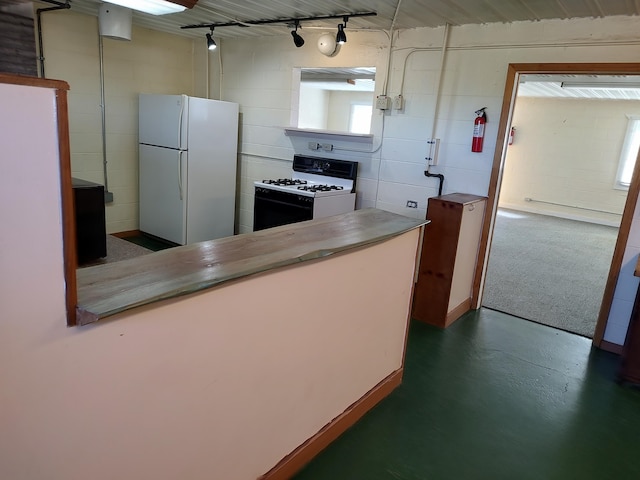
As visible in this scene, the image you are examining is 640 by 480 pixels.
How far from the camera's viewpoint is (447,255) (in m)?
3.34

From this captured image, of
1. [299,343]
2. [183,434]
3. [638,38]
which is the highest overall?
[638,38]

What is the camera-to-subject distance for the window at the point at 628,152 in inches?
309

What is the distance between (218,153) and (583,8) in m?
3.42

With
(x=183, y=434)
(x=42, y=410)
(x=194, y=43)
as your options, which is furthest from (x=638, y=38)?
(x=194, y=43)

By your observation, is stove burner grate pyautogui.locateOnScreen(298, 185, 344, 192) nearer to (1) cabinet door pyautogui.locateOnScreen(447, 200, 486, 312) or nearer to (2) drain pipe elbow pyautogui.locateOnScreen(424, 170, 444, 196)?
(2) drain pipe elbow pyautogui.locateOnScreen(424, 170, 444, 196)

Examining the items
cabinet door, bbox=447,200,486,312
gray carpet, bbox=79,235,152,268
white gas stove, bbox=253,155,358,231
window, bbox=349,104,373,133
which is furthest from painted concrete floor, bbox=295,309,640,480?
window, bbox=349,104,373,133

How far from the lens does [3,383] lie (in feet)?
3.07

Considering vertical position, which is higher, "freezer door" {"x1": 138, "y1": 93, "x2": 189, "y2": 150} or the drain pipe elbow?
"freezer door" {"x1": 138, "y1": 93, "x2": 189, "y2": 150}

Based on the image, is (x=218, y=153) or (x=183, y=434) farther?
(x=218, y=153)

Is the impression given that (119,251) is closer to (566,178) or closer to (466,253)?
(466,253)

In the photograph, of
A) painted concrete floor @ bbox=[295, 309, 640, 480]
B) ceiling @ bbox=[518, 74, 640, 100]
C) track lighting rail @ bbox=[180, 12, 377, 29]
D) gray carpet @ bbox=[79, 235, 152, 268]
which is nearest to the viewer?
painted concrete floor @ bbox=[295, 309, 640, 480]

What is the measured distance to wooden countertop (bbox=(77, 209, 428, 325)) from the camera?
1104mm

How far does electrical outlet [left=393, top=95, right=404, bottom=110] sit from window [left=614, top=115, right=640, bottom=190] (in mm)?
6201

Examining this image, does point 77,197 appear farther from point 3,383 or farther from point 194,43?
point 194,43
